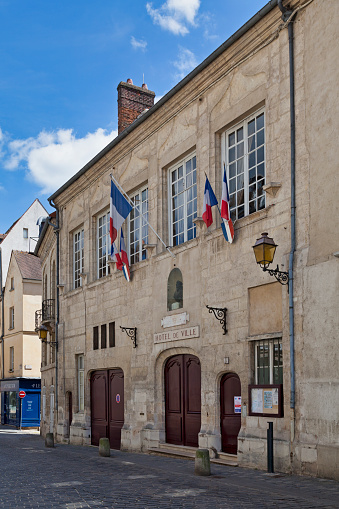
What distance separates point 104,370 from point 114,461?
518cm

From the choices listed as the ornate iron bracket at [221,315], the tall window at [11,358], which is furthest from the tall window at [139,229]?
the tall window at [11,358]

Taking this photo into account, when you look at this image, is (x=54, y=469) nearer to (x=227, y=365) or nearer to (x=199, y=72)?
(x=227, y=365)

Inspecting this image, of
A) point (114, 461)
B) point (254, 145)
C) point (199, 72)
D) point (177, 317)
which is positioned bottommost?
point (114, 461)

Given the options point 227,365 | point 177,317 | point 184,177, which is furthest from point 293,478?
point 184,177

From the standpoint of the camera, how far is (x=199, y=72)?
14023mm

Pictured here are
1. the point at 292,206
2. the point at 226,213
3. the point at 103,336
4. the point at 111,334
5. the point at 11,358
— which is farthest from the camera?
the point at 11,358

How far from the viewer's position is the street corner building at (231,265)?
10383 millimetres

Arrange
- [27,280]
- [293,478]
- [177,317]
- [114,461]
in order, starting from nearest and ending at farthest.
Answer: [293,478] → [114,461] → [177,317] → [27,280]

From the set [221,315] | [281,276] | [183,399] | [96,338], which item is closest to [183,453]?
[183,399]

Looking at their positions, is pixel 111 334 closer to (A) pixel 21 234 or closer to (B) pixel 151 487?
(B) pixel 151 487

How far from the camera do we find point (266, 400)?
1129 cm

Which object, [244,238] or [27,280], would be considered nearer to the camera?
[244,238]

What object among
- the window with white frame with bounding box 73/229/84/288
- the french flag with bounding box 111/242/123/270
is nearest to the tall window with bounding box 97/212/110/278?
the window with white frame with bounding box 73/229/84/288

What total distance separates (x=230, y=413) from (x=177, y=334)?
2.42 meters
